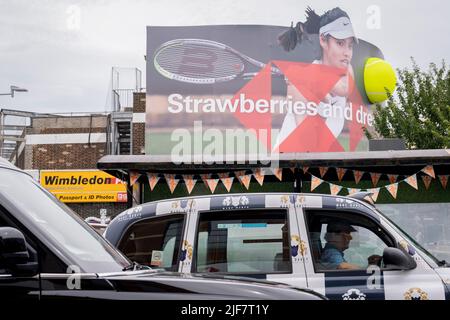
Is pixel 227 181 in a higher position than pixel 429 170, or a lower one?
lower

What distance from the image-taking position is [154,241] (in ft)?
19.4

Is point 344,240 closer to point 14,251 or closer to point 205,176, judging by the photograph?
point 14,251

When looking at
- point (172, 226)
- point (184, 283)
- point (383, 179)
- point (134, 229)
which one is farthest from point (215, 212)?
point (383, 179)

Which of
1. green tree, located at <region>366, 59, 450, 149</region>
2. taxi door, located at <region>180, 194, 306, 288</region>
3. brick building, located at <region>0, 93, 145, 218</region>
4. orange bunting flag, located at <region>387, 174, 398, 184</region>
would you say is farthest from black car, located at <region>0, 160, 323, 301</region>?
brick building, located at <region>0, 93, 145, 218</region>

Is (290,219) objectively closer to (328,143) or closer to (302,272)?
(302,272)

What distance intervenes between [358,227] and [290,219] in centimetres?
60

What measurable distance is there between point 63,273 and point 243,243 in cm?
297

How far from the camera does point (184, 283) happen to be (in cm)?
297

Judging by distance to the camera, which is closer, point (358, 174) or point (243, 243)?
point (243, 243)

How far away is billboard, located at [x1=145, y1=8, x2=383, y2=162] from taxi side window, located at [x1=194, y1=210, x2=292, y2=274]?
Result: 20.9 meters

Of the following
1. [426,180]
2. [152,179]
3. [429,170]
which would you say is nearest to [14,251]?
[152,179]

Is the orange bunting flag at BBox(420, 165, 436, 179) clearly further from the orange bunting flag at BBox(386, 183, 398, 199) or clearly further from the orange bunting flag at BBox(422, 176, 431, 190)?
the orange bunting flag at BBox(386, 183, 398, 199)

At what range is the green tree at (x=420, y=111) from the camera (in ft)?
78.5

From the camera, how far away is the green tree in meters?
23.9
